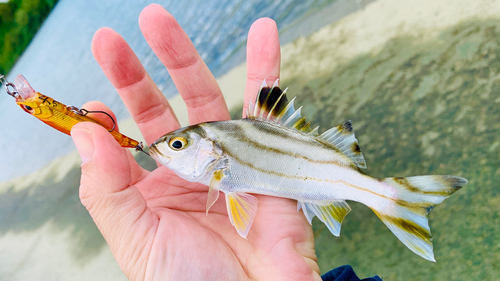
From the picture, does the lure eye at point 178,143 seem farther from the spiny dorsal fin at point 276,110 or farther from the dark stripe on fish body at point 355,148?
the dark stripe on fish body at point 355,148

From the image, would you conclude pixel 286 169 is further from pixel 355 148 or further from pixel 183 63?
pixel 183 63

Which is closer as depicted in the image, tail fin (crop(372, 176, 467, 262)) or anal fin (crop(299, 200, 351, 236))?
tail fin (crop(372, 176, 467, 262))

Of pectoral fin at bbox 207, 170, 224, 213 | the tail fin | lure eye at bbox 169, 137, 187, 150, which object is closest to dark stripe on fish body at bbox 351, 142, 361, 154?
the tail fin

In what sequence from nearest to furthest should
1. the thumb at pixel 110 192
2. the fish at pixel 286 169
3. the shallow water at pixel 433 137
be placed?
the thumb at pixel 110 192 → the fish at pixel 286 169 → the shallow water at pixel 433 137

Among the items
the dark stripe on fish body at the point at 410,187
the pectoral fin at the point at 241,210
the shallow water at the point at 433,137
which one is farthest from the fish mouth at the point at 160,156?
the shallow water at the point at 433,137

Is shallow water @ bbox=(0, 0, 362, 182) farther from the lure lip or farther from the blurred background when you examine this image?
the lure lip

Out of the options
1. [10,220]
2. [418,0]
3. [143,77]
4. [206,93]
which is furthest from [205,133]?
[10,220]
